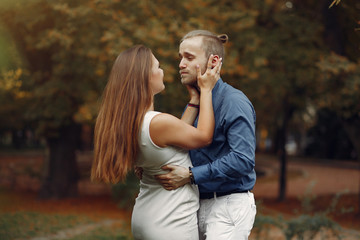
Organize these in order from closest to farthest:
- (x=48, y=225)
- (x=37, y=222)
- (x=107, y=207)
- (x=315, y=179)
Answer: (x=48, y=225)
(x=37, y=222)
(x=107, y=207)
(x=315, y=179)

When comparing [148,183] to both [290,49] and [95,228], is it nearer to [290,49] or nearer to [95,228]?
[95,228]

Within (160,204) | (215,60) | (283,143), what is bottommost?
(283,143)

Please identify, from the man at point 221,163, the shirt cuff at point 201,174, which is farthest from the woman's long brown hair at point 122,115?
the shirt cuff at point 201,174

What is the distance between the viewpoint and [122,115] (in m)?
2.53

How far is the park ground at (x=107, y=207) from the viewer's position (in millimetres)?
7752

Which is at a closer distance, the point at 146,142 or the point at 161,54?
the point at 146,142

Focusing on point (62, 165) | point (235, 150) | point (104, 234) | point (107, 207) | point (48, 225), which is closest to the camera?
point (235, 150)

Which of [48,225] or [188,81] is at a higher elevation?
[188,81]

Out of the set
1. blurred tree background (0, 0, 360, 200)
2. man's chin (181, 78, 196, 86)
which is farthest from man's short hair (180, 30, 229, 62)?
blurred tree background (0, 0, 360, 200)

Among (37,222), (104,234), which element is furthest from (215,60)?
(37,222)

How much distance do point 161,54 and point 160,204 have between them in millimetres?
6451

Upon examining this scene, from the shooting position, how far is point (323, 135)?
3319 centimetres

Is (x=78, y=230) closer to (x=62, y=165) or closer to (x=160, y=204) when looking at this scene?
(x=62, y=165)

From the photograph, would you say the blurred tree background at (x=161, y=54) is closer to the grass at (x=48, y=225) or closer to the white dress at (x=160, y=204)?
the grass at (x=48, y=225)
